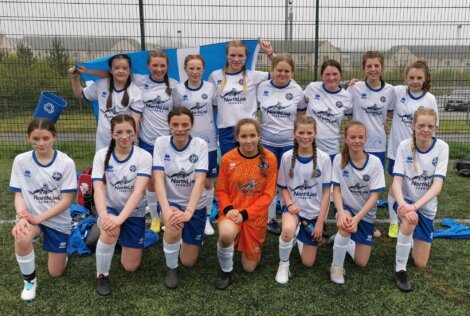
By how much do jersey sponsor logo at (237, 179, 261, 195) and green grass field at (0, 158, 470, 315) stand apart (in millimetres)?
698

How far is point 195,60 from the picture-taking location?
4.03 m

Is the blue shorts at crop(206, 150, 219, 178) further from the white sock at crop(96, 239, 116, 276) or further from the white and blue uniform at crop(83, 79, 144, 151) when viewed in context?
the white sock at crop(96, 239, 116, 276)

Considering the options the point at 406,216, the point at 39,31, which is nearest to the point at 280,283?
the point at 406,216

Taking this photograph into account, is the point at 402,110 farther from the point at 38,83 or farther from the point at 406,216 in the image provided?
the point at 38,83

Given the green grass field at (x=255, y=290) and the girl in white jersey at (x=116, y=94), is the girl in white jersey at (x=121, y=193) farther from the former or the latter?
the girl in white jersey at (x=116, y=94)

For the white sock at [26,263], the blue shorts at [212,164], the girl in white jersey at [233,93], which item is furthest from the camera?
the blue shorts at [212,164]

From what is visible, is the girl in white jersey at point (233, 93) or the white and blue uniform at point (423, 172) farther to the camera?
the girl in white jersey at point (233, 93)

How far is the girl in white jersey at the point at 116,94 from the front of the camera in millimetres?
4047

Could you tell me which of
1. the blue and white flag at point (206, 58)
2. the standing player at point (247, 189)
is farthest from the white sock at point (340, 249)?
the blue and white flag at point (206, 58)

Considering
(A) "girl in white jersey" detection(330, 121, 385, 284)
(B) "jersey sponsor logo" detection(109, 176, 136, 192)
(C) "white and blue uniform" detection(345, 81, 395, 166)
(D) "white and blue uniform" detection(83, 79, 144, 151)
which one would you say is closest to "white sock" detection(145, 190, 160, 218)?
(D) "white and blue uniform" detection(83, 79, 144, 151)

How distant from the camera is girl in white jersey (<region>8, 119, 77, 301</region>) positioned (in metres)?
3.08

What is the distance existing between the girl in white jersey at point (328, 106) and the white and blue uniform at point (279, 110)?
149 mm

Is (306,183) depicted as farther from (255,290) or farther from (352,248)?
(255,290)

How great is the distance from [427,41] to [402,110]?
311 centimetres
